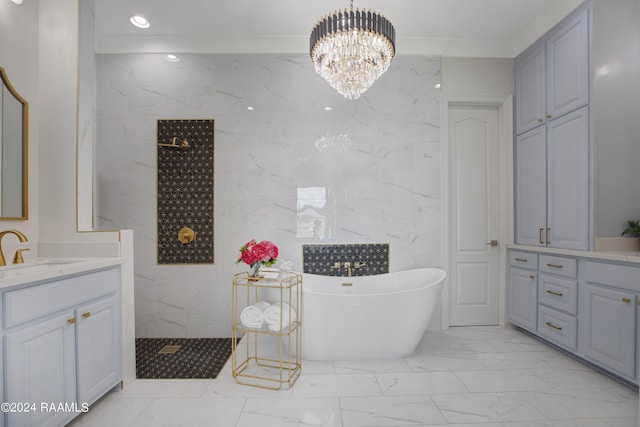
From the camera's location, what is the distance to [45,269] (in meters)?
1.65

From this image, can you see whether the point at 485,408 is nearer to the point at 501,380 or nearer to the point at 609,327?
the point at 501,380

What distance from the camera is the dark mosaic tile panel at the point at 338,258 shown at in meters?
3.26

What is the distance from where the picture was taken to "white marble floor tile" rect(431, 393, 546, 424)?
1.85 metres

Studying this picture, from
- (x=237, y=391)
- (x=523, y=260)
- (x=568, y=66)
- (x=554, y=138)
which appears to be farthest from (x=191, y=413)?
(x=568, y=66)

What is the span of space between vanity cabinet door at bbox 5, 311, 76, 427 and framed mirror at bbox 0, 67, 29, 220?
0.83 m

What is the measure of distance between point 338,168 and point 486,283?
199 centimetres

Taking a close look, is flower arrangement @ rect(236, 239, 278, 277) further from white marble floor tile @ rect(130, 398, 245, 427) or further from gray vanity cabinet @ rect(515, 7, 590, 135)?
gray vanity cabinet @ rect(515, 7, 590, 135)

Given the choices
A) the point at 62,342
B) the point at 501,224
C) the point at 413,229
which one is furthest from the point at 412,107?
the point at 62,342

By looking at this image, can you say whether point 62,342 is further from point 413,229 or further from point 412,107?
point 412,107

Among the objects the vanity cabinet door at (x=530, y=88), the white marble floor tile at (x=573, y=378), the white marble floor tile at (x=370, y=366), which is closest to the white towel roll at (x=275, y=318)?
the white marble floor tile at (x=370, y=366)

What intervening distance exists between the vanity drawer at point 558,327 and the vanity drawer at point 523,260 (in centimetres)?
38

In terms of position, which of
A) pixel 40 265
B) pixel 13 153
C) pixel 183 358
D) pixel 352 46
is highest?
pixel 352 46

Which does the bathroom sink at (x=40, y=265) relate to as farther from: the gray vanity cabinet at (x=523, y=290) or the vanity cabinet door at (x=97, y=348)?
the gray vanity cabinet at (x=523, y=290)

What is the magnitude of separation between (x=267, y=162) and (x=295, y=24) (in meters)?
1.29
